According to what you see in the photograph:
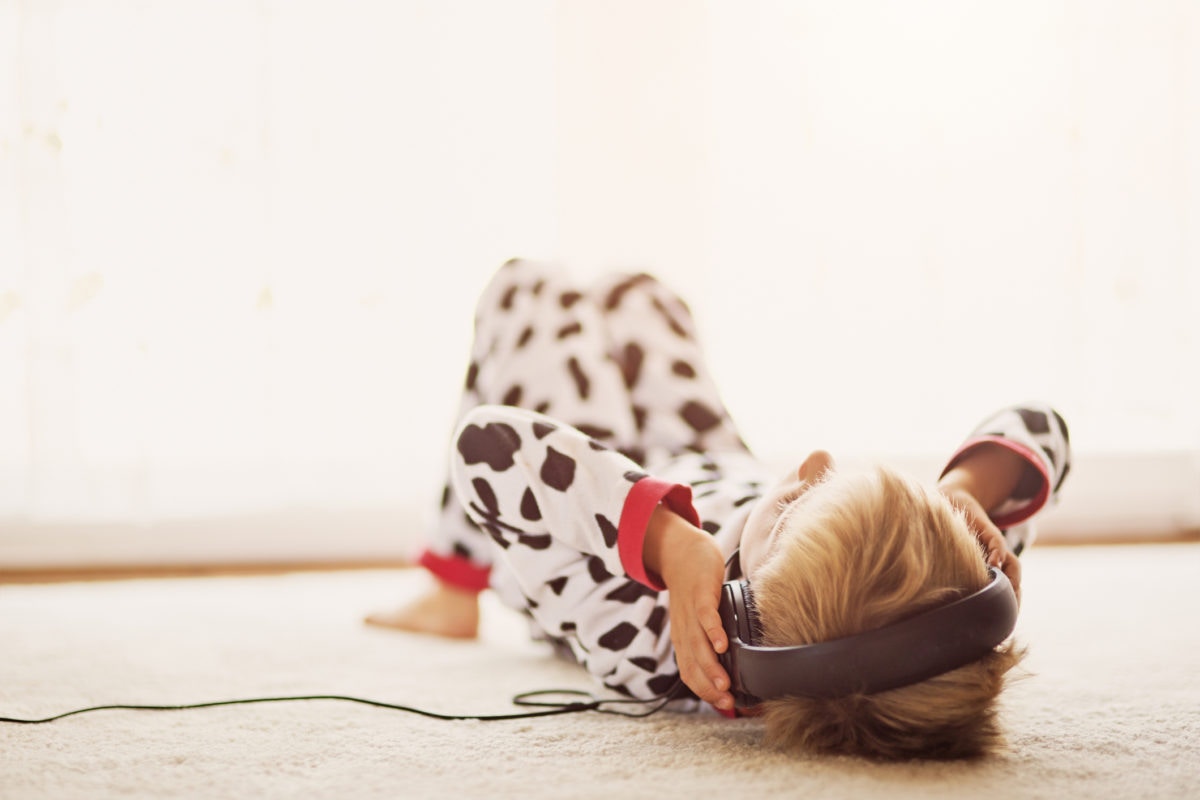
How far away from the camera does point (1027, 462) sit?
2.94ft

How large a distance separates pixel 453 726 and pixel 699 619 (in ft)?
0.77

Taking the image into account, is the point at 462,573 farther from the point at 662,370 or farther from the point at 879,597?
the point at 879,597

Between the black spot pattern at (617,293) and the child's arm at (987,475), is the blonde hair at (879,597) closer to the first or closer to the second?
the child's arm at (987,475)

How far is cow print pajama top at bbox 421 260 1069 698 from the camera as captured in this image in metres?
0.80

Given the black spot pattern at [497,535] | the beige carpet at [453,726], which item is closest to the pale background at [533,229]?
the beige carpet at [453,726]

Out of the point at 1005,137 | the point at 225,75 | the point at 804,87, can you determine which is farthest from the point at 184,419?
the point at 1005,137

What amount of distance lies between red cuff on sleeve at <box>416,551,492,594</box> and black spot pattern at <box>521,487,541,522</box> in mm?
427

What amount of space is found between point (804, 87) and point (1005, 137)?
1.44 ft

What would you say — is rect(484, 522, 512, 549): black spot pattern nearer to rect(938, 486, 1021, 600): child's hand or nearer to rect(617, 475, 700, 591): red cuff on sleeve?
rect(617, 475, 700, 591): red cuff on sleeve

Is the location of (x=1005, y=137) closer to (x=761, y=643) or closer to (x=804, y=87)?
(x=804, y=87)

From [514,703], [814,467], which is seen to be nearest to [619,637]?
[514,703]

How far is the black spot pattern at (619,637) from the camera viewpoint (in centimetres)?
84

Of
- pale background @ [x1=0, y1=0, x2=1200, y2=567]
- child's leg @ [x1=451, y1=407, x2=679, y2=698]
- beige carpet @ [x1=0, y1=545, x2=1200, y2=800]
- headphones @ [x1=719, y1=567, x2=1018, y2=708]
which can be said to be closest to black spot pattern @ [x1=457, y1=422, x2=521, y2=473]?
child's leg @ [x1=451, y1=407, x2=679, y2=698]

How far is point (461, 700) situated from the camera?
2.88 feet
